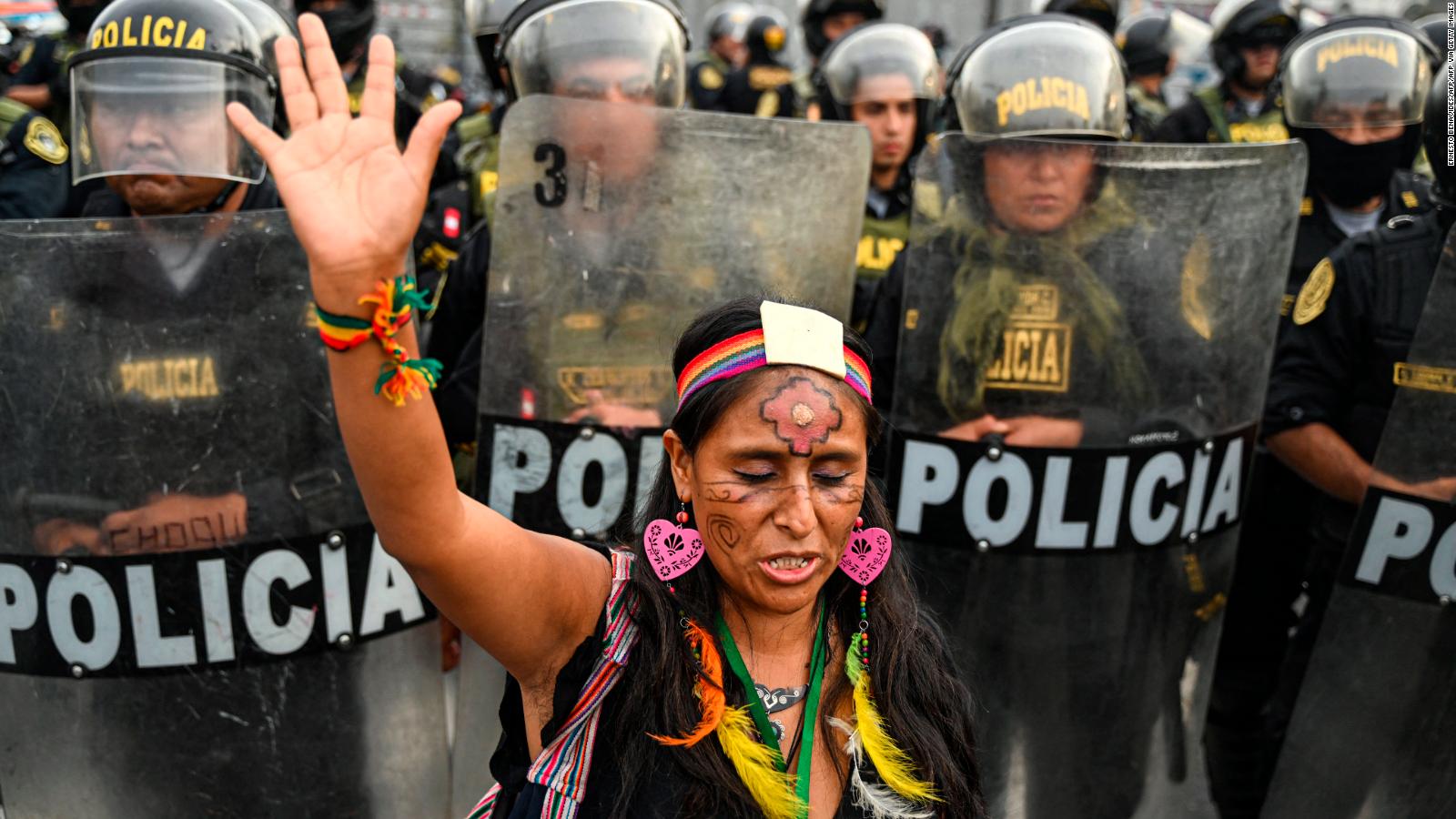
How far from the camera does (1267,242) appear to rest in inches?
120

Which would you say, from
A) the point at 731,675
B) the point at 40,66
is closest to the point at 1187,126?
the point at 731,675

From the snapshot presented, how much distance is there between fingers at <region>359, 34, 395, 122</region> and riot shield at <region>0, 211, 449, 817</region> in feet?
3.69

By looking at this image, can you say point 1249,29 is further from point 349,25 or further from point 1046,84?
point 349,25

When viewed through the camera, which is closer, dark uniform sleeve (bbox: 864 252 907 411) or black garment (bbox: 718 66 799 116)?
dark uniform sleeve (bbox: 864 252 907 411)

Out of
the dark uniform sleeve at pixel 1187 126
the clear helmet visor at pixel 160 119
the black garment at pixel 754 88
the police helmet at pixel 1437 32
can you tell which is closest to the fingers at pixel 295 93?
the clear helmet visor at pixel 160 119

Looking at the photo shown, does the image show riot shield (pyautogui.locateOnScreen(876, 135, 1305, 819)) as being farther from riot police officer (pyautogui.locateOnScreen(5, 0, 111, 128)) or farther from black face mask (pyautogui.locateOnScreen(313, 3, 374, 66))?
riot police officer (pyautogui.locateOnScreen(5, 0, 111, 128))

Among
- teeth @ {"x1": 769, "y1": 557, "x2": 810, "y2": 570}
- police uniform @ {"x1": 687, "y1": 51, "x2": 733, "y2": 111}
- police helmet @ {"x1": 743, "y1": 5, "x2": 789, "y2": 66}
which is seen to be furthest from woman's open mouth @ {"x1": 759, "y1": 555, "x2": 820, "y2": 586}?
police helmet @ {"x1": 743, "y1": 5, "x2": 789, "y2": 66}

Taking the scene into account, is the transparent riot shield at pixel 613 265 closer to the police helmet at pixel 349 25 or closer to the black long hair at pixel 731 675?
the black long hair at pixel 731 675

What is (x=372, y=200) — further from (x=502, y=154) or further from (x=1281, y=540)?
(x=1281, y=540)

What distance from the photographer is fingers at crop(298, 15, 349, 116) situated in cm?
162

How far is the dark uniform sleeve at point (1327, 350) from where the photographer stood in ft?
11.5

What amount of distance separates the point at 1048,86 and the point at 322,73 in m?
2.32

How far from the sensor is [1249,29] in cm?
→ 682

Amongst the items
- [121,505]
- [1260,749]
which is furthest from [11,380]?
[1260,749]
